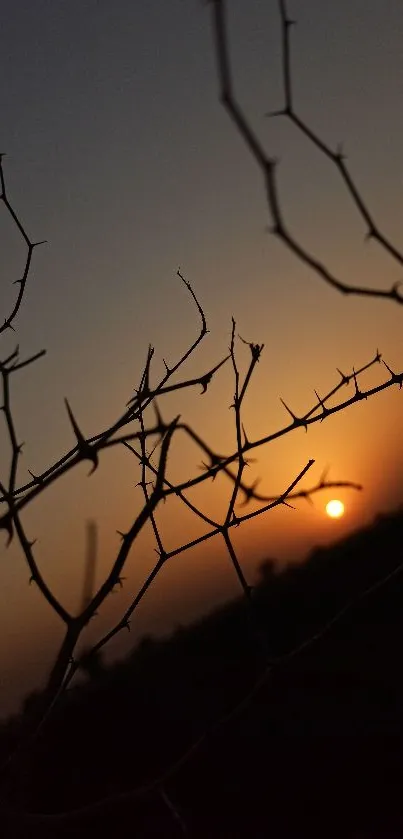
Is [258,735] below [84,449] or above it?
below

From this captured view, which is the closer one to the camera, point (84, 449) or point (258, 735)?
point (84, 449)

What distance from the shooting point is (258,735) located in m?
7.33

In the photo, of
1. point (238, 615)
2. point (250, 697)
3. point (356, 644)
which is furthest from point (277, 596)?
point (250, 697)

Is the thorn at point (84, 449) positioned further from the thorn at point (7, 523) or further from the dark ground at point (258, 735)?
the dark ground at point (258, 735)

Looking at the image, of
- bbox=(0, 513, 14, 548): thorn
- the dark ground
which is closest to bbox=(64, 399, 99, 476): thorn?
bbox=(0, 513, 14, 548): thorn

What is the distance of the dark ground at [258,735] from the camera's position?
21.7 ft

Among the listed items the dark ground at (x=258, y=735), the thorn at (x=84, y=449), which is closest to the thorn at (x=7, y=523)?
the thorn at (x=84, y=449)

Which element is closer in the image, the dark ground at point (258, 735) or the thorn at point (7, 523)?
the thorn at point (7, 523)

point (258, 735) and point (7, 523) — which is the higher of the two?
point (7, 523)

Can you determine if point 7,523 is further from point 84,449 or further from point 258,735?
point 258,735

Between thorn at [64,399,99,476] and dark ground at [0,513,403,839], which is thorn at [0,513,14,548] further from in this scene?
dark ground at [0,513,403,839]

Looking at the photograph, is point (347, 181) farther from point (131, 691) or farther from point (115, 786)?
point (131, 691)

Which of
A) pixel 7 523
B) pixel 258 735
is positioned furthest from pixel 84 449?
pixel 258 735

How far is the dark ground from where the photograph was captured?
21.7 ft
